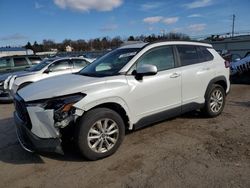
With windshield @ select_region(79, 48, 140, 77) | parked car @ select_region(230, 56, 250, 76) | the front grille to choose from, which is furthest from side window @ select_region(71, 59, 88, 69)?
the front grille

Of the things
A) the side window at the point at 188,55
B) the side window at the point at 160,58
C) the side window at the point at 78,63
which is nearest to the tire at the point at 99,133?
the side window at the point at 160,58

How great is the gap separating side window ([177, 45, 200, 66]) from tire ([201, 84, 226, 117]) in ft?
2.55

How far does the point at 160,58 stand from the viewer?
5121 mm

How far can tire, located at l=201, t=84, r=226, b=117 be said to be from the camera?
5.95 m

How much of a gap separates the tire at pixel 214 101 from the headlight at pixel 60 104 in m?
3.20

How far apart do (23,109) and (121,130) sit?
59.7 inches

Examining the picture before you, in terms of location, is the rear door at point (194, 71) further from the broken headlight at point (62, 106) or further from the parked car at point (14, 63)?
the parked car at point (14, 63)

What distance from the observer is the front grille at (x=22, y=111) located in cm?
395

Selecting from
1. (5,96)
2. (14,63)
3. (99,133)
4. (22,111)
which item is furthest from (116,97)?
(14,63)

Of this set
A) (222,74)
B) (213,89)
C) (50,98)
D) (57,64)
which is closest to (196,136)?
(213,89)

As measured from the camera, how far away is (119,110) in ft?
14.7

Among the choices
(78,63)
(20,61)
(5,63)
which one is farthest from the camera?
(20,61)

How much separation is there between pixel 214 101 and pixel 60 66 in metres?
6.84

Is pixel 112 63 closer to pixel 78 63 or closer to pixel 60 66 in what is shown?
pixel 60 66
